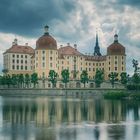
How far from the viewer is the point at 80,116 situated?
46219 mm

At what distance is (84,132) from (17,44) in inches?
4270

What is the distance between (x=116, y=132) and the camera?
1320 inches

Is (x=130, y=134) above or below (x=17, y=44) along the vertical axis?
below

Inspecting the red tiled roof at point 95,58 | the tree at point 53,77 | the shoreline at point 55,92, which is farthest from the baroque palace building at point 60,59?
the shoreline at point 55,92

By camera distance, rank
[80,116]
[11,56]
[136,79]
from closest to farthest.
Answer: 1. [80,116]
2. [136,79]
3. [11,56]

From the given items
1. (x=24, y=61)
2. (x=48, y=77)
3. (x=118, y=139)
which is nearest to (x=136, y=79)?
(x=48, y=77)

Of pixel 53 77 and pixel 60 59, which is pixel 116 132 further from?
pixel 60 59

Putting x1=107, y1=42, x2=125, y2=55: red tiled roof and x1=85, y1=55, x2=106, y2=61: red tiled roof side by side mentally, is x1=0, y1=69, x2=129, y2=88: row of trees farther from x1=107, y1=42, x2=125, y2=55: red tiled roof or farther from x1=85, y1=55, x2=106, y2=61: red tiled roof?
x1=85, y1=55, x2=106, y2=61: red tiled roof

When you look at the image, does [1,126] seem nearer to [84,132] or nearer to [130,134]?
→ [84,132]

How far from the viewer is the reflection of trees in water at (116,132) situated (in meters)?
31.1

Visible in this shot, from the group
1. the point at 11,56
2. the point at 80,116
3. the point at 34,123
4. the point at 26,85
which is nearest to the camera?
the point at 34,123

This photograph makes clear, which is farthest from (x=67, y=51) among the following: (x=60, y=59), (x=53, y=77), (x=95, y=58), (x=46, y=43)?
(x=53, y=77)

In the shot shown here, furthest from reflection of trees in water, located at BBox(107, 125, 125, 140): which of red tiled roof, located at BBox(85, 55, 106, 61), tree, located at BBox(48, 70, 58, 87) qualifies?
red tiled roof, located at BBox(85, 55, 106, 61)

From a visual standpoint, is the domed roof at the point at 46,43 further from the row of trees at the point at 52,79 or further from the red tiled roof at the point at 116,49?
the red tiled roof at the point at 116,49
